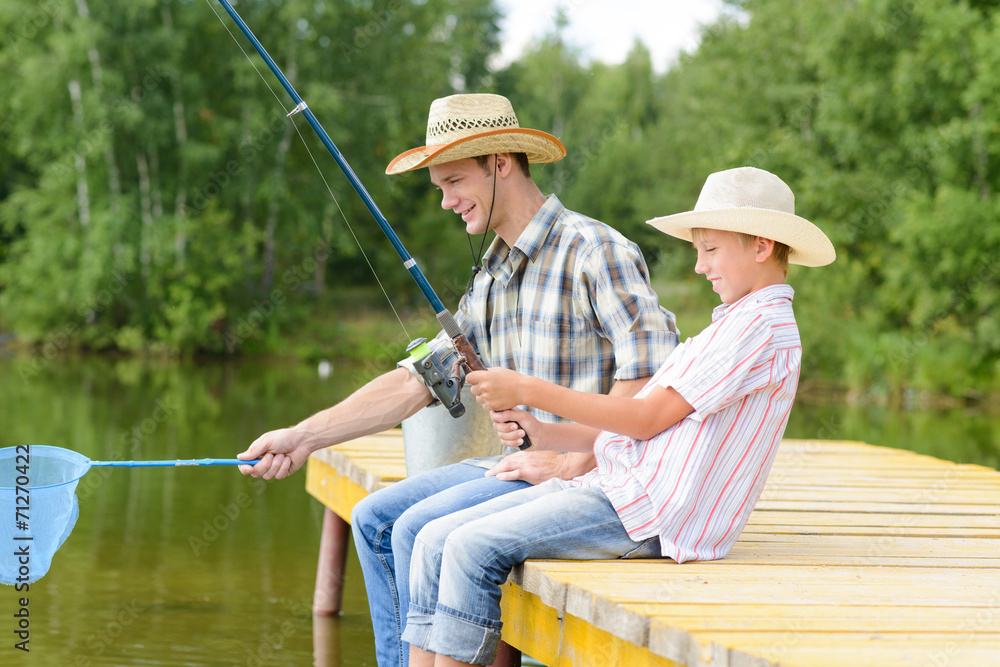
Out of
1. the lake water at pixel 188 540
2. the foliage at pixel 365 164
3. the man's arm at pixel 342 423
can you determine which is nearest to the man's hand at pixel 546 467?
the man's arm at pixel 342 423

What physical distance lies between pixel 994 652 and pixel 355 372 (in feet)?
51.5

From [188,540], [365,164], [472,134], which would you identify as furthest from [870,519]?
[365,164]

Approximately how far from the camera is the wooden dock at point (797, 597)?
1.71 meters

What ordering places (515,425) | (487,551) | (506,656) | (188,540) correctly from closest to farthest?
1. (487,551)
2. (515,425)
3. (506,656)
4. (188,540)

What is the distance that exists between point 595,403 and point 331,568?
2.39 meters

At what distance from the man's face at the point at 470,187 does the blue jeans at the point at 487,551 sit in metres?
0.71

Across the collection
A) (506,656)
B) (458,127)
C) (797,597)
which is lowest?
(506,656)

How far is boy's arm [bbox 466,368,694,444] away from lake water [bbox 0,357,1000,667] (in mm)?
1783

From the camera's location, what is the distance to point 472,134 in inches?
104

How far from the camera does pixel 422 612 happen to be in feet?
7.25

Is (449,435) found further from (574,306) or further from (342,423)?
(574,306)

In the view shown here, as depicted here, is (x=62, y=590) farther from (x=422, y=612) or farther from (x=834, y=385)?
(x=834, y=385)

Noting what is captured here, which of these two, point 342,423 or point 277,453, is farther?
point 342,423

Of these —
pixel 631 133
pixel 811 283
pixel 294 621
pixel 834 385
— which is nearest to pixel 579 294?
pixel 294 621
